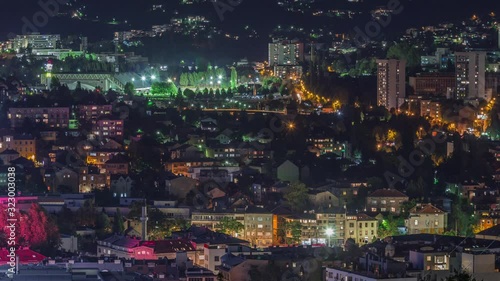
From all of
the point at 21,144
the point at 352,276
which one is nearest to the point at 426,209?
the point at 352,276

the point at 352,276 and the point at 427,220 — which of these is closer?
the point at 352,276

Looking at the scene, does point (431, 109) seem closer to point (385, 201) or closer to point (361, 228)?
point (385, 201)

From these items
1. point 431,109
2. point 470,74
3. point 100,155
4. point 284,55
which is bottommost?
point 100,155

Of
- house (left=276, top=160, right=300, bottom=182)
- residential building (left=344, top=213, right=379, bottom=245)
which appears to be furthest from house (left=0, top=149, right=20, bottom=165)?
residential building (left=344, top=213, right=379, bottom=245)

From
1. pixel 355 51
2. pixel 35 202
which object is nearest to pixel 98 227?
pixel 35 202

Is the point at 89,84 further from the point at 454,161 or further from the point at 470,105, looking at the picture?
the point at 454,161

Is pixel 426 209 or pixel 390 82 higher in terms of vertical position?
pixel 390 82

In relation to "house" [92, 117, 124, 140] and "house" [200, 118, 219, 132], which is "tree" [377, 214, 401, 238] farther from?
"house" [200, 118, 219, 132]
